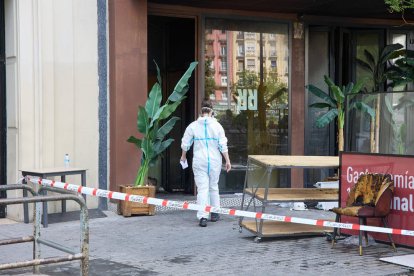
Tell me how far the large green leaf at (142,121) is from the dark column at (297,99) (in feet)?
12.5

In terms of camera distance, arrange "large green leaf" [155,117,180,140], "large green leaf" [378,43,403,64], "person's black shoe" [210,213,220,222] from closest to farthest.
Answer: "person's black shoe" [210,213,220,222]
"large green leaf" [155,117,180,140]
"large green leaf" [378,43,403,64]

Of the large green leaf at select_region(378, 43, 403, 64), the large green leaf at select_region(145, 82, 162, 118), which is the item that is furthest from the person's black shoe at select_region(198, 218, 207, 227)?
the large green leaf at select_region(378, 43, 403, 64)

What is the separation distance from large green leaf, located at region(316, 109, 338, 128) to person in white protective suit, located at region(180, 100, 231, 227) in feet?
10.6

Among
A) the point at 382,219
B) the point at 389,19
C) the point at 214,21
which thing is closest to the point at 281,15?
the point at 214,21

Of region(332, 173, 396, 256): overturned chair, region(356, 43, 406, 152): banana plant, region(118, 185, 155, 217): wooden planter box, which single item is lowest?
region(118, 185, 155, 217): wooden planter box

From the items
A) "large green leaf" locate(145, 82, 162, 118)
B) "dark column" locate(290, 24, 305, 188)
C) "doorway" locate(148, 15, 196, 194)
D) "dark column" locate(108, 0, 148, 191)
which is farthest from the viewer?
"doorway" locate(148, 15, 196, 194)

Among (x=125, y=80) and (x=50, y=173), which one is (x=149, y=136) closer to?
(x=125, y=80)

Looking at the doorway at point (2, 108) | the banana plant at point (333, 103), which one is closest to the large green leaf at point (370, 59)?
the banana plant at point (333, 103)

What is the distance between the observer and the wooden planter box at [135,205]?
10281mm

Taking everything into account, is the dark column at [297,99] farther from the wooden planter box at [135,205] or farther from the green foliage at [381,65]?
the wooden planter box at [135,205]

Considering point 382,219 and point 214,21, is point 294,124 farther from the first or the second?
point 382,219

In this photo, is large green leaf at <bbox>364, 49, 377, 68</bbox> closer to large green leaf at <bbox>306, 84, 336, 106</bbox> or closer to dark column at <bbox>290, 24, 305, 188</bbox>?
dark column at <bbox>290, 24, 305, 188</bbox>

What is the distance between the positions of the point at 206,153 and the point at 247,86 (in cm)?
336

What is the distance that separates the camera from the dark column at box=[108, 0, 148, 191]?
35.3ft
